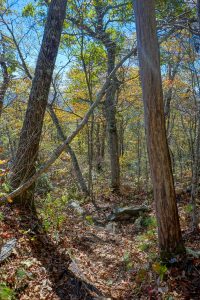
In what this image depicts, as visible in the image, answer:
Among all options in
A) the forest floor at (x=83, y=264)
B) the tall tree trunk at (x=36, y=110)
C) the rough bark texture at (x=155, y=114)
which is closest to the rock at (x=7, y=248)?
Answer: the forest floor at (x=83, y=264)

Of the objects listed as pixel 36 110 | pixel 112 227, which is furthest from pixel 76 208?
pixel 36 110

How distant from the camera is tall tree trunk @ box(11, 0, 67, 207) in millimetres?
5465

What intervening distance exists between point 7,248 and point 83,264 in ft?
4.77

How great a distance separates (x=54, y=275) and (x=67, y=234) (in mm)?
1821

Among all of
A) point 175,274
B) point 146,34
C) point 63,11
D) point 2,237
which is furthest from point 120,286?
point 63,11

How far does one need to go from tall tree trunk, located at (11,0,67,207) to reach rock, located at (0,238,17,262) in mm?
1246

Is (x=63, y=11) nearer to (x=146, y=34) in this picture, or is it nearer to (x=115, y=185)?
(x=146, y=34)

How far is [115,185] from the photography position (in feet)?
39.1

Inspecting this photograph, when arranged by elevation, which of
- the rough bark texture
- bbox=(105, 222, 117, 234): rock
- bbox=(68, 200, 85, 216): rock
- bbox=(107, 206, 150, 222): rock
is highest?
the rough bark texture

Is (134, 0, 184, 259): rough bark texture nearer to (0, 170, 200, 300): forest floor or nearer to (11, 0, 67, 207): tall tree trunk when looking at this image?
(0, 170, 200, 300): forest floor

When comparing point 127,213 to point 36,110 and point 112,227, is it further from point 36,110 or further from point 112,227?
point 36,110

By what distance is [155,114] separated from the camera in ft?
13.6

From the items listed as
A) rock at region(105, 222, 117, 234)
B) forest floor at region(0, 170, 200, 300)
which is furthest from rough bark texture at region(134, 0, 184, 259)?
rock at region(105, 222, 117, 234)

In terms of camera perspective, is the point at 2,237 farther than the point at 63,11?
No
